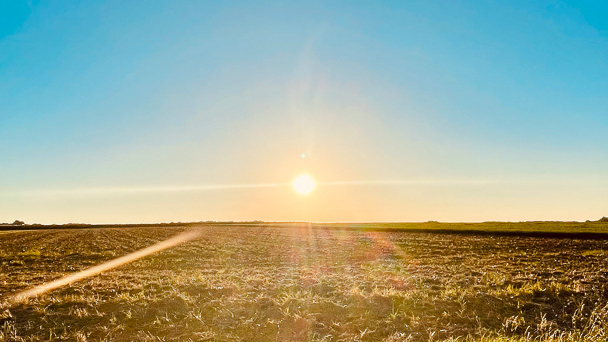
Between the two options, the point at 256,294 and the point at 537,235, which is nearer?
the point at 256,294

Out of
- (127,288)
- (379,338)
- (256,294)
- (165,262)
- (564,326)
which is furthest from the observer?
(165,262)

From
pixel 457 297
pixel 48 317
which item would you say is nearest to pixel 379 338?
pixel 457 297

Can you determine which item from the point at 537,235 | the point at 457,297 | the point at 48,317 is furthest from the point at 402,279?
the point at 537,235

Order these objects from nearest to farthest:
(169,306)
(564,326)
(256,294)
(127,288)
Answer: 1. (564,326)
2. (169,306)
3. (256,294)
4. (127,288)

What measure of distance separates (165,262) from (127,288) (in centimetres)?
927

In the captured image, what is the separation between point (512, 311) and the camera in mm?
8195

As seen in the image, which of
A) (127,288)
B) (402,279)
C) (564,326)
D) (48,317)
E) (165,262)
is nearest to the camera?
(564,326)

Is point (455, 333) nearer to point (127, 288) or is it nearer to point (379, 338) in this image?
point (379, 338)

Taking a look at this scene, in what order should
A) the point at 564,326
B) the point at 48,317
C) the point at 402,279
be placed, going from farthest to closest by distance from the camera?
the point at 402,279 → the point at 48,317 → the point at 564,326

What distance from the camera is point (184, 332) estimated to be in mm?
7324

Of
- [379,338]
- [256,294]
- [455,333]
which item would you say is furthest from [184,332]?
[455,333]

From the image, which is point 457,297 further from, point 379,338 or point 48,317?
point 48,317

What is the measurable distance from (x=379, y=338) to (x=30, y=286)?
12074mm

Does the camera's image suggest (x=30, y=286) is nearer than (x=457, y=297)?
No
